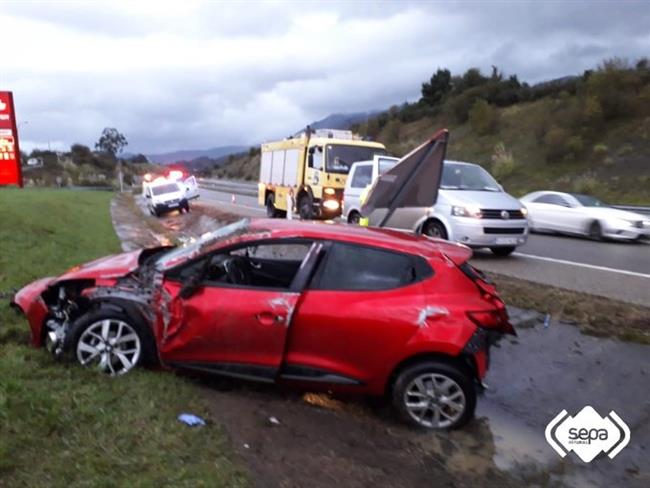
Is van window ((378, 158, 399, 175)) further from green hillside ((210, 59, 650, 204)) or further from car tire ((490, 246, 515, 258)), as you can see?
green hillside ((210, 59, 650, 204))

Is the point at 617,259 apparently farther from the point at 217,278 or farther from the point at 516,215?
the point at 217,278

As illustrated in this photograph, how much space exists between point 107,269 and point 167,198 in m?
22.1

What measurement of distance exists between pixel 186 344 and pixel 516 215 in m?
8.30

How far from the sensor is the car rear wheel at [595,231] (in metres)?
15.0

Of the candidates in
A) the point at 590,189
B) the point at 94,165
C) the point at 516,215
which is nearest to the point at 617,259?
the point at 516,215

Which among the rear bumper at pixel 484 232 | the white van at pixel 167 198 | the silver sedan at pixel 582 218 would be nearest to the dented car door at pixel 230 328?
the rear bumper at pixel 484 232

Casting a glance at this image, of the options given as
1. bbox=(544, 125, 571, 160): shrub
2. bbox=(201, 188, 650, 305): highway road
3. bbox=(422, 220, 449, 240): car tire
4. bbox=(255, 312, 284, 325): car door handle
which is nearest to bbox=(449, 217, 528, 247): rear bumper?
bbox=(422, 220, 449, 240): car tire

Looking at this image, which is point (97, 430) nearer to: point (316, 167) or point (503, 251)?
point (503, 251)

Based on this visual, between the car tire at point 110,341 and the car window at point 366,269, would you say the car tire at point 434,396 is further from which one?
the car tire at point 110,341

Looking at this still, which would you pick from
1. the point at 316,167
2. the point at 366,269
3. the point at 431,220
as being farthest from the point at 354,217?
the point at 366,269

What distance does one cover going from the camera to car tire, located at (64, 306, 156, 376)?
483 cm

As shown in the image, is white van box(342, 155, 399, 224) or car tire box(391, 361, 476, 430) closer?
car tire box(391, 361, 476, 430)

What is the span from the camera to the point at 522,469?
14.0ft

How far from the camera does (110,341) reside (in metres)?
4.87
